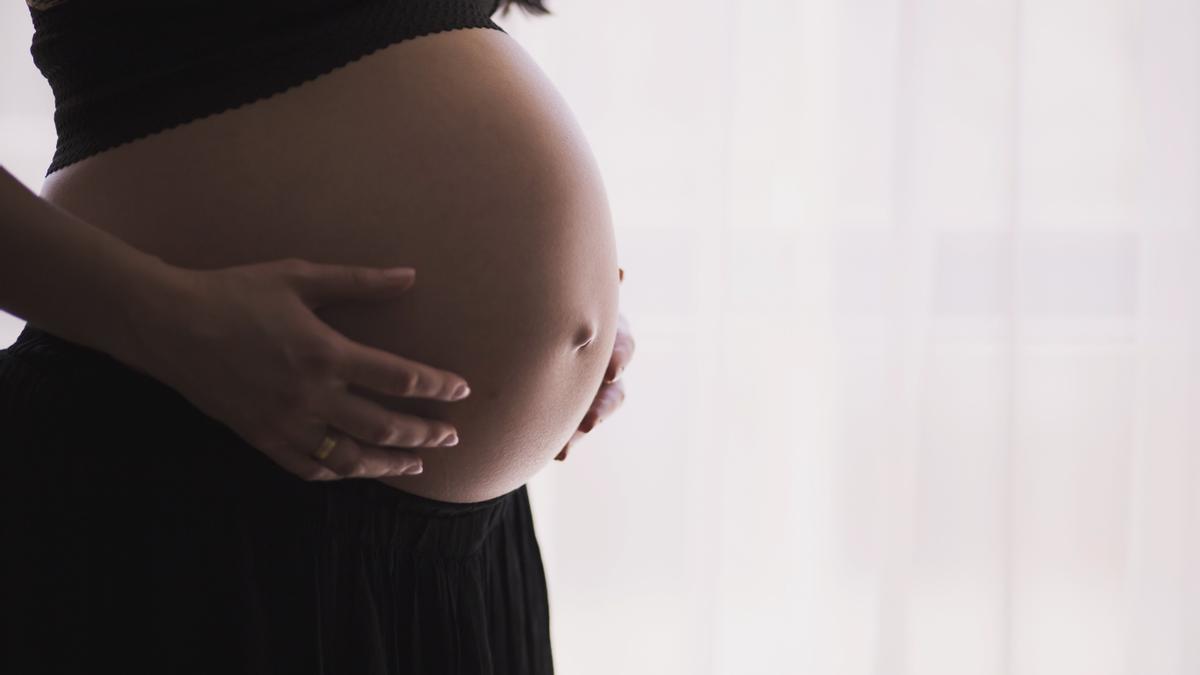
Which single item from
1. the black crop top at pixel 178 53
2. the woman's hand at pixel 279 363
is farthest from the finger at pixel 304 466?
the black crop top at pixel 178 53

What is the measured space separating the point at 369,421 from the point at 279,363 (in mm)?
55

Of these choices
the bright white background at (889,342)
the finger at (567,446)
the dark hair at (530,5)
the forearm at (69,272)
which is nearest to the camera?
the forearm at (69,272)

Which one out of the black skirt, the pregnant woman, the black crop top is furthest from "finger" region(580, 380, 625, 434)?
the black crop top

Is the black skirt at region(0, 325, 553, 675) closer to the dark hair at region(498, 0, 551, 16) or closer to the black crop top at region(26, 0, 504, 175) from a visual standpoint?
the black crop top at region(26, 0, 504, 175)

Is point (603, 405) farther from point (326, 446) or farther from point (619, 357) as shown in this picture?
point (326, 446)

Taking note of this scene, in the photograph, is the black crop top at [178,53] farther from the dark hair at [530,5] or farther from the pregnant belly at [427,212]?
the dark hair at [530,5]

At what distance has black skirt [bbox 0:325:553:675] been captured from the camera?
1.68 feet

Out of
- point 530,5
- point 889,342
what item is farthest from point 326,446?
point 889,342

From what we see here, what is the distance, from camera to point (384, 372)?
1.58ft

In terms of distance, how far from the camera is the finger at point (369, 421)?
48 centimetres

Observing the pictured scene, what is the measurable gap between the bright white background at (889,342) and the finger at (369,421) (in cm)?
96

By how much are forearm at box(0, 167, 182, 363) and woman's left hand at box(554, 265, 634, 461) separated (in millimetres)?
351

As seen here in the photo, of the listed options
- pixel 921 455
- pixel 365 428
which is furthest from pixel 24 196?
pixel 921 455

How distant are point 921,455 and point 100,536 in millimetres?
1307
